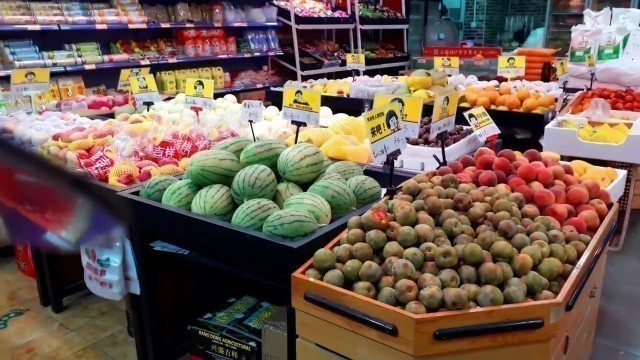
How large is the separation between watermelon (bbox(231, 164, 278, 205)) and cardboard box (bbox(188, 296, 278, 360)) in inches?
20.3

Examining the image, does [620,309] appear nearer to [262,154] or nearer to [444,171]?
[444,171]

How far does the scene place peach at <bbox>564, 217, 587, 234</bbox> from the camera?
1.73 meters

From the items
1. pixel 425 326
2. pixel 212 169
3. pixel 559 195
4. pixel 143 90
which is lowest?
pixel 425 326

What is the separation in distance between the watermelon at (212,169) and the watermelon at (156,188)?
0.10m

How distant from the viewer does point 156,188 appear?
194 centimetres

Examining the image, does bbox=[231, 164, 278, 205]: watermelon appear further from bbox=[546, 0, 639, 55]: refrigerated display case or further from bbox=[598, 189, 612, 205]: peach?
bbox=[546, 0, 639, 55]: refrigerated display case

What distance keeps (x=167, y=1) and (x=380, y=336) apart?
5587 millimetres

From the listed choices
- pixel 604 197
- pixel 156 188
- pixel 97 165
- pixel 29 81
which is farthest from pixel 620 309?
pixel 29 81

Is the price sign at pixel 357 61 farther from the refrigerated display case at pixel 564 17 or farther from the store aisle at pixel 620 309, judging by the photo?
the refrigerated display case at pixel 564 17

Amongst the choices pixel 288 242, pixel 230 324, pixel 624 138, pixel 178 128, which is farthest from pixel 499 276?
pixel 624 138

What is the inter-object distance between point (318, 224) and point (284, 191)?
24cm

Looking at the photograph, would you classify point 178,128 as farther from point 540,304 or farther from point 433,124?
point 540,304

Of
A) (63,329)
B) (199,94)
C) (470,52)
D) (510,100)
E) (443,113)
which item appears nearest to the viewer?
(443,113)

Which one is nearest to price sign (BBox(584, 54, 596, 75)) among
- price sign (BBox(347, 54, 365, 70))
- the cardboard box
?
price sign (BBox(347, 54, 365, 70))
